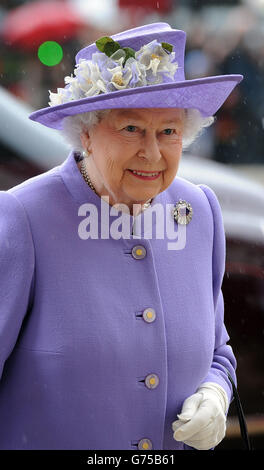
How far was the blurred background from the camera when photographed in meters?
3.77

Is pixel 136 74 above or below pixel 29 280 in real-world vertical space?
above

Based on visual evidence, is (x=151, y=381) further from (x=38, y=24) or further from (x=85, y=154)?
(x=38, y=24)

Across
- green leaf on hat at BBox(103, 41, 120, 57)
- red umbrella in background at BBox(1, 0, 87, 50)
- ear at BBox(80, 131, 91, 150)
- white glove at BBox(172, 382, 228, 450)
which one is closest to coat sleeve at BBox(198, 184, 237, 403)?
white glove at BBox(172, 382, 228, 450)

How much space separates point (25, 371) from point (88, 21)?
5.28m

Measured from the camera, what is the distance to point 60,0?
807cm

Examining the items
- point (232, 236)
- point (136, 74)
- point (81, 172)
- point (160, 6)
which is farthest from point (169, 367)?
point (160, 6)

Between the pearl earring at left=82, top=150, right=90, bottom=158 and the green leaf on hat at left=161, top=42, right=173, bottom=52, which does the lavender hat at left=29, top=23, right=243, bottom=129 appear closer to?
the green leaf on hat at left=161, top=42, right=173, bottom=52

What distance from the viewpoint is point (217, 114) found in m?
7.29

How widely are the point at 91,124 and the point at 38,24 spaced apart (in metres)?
5.37

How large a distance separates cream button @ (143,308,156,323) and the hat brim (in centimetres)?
56

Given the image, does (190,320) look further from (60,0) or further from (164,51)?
(60,0)

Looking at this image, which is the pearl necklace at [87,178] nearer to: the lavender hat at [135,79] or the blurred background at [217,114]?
the lavender hat at [135,79]

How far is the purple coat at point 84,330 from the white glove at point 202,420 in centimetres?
4

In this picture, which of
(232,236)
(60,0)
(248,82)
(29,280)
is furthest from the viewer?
(60,0)
